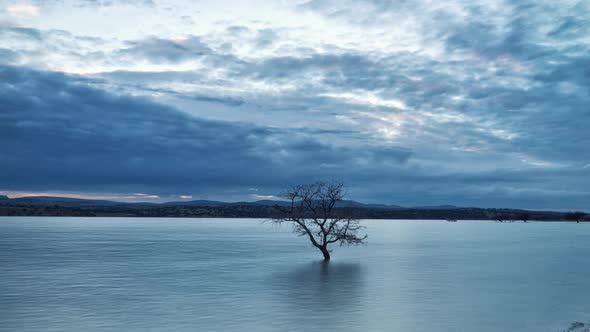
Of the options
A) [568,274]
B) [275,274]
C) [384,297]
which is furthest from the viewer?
[568,274]

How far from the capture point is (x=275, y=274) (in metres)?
44.1

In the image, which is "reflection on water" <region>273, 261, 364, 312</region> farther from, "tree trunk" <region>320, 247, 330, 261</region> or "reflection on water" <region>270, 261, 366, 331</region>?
"tree trunk" <region>320, 247, 330, 261</region>

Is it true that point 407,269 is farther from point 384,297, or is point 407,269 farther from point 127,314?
point 127,314

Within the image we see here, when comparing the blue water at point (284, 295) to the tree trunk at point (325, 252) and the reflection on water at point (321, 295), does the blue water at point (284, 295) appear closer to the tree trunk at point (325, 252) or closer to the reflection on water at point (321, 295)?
the reflection on water at point (321, 295)

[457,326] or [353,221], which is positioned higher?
[353,221]

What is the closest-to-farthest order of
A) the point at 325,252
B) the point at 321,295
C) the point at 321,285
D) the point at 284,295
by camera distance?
the point at 284,295 < the point at 321,295 < the point at 321,285 < the point at 325,252

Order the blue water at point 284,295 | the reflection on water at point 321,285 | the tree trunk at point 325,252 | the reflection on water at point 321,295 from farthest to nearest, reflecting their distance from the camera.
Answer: the tree trunk at point 325,252 → the reflection on water at point 321,285 → the reflection on water at point 321,295 → the blue water at point 284,295

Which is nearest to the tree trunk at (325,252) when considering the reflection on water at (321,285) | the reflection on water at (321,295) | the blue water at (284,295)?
the blue water at (284,295)

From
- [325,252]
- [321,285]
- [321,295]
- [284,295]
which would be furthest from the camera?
[325,252]

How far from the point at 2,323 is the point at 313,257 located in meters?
40.8

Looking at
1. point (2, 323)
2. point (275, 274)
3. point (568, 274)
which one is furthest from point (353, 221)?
point (2, 323)

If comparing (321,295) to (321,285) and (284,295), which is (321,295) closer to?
(284,295)

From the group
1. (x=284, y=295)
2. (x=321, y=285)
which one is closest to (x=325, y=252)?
(x=321, y=285)

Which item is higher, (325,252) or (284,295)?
(325,252)
